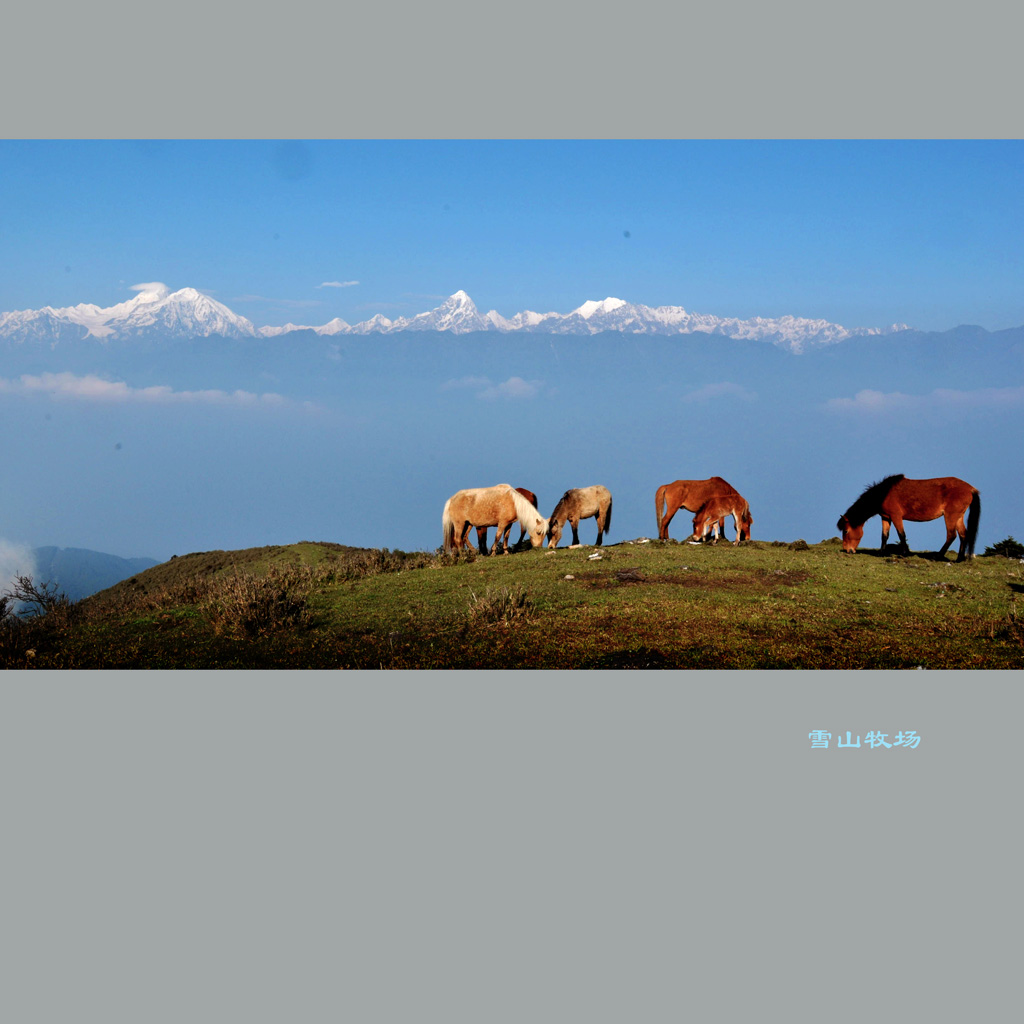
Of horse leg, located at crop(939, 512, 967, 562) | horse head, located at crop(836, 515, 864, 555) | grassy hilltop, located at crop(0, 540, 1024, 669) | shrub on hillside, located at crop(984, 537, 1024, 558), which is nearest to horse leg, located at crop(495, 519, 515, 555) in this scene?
grassy hilltop, located at crop(0, 540, 1024, 669)

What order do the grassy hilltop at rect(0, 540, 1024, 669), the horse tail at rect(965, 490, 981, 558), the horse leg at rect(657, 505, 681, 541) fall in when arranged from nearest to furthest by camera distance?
the grassy hilltop at rect(0, 540, 1024, 669) → the horse tail at rect(965, 490, 981, 558) → the horse leg at rect(657, 505, 681, 541)

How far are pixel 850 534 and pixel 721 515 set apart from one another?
3.38 meters

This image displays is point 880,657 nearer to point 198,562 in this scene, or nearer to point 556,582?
point 556,582

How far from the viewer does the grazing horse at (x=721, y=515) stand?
2100 cm

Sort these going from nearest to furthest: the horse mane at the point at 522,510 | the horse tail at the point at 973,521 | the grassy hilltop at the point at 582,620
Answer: the grassy hilltop at the point at 582,620
the horse tail at the point at 973,521
the horse mane at the point at 522,510

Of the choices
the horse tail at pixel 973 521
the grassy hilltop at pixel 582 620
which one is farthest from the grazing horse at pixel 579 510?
the horse tail at pixel 973 521

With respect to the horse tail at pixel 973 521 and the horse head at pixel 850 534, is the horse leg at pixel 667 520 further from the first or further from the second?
the horse tail at pixel 973 521

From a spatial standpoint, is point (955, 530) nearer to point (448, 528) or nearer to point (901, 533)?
point (901, 533)

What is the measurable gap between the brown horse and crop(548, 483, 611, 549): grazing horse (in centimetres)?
663

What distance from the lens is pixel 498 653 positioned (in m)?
10.0

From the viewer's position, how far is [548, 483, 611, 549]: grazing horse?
2122cm

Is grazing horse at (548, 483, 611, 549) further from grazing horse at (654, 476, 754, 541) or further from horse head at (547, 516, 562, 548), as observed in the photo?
grazing horse at (654, 476, 754, 541)

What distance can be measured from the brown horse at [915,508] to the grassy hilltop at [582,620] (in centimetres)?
177

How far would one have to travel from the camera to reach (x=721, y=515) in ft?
69.1
